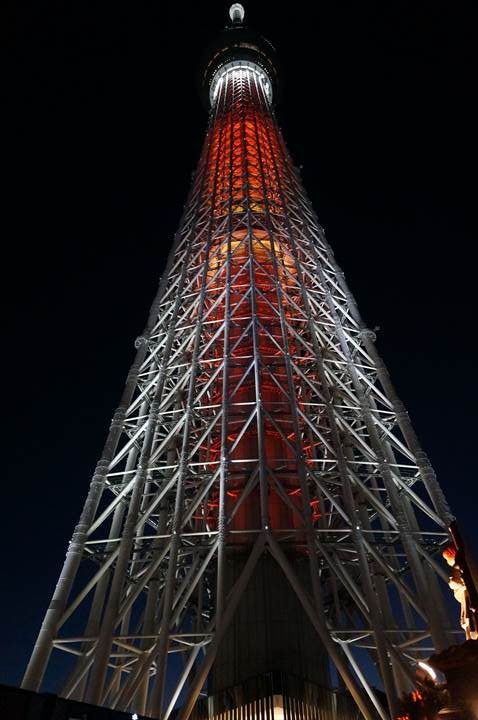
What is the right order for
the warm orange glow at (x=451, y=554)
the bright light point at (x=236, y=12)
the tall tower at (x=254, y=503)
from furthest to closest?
the bright light point at (x=236, y=12), the tall tower at (x=254, y=503), the warm orange glow at (x=451, y=554)

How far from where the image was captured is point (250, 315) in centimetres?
2892

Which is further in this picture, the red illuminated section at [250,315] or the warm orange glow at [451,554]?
the red illuminated section at [250,315]

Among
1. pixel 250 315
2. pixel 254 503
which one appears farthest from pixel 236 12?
pixel 254 503

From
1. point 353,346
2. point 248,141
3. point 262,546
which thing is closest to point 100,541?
point 262,546

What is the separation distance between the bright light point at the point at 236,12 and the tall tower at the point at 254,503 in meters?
34.1

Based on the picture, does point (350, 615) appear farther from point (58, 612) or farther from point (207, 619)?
point (58, 612)

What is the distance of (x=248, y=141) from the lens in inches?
1690

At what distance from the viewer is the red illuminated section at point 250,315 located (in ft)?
76.1

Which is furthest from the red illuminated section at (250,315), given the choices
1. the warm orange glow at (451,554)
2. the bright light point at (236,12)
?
the bright light point at (236,12)

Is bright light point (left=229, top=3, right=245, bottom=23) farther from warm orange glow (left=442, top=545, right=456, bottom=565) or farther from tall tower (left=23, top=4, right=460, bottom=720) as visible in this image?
warm orange glow (left=442, top=545, right=456, bottom=565)

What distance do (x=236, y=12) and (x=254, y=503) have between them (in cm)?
5778

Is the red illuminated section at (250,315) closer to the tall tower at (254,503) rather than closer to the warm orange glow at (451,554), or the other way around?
the tall tower at (254,503)

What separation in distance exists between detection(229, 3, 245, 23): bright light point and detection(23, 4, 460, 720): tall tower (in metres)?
34.1

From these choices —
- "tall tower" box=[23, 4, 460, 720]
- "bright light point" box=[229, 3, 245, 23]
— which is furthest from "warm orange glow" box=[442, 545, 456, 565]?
"bright light point" box=[229, 3, 245, 23]
